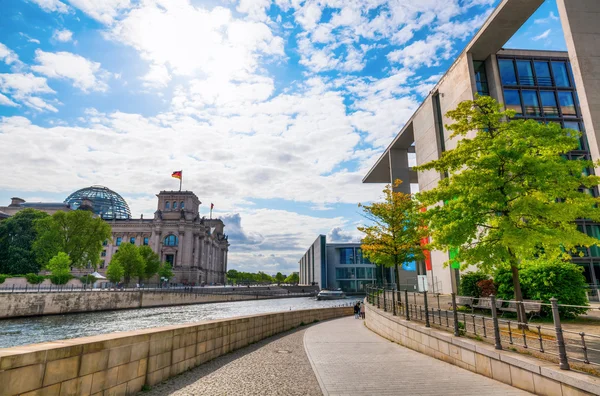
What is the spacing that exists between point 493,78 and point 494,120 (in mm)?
22061

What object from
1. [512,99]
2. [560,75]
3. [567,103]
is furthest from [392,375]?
[560,75]

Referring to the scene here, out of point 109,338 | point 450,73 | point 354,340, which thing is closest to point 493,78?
point 450,73

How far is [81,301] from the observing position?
1592 inches

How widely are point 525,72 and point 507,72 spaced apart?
198 cm

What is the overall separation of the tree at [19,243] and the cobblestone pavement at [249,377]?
71022 millimetres

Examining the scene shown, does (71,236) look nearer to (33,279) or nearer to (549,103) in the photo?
(33,279)

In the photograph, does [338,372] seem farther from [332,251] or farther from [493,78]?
[332,251]

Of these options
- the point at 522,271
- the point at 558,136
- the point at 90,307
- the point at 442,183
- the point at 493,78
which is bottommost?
the point at 90,307

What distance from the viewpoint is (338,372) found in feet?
28.5

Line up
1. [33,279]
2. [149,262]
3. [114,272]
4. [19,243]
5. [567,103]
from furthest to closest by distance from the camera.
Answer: [149,262]
[114,272]
[19,243]
[33,279]
[567,103]

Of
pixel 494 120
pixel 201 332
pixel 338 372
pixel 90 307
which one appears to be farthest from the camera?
pixel 90 307

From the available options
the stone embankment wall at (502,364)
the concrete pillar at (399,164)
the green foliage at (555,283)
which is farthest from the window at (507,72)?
the stone embankment wall at (502,364)

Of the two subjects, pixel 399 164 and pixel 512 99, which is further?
pixel 399 164

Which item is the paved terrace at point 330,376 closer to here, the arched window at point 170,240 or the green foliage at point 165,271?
the green foliage at point 165,271
